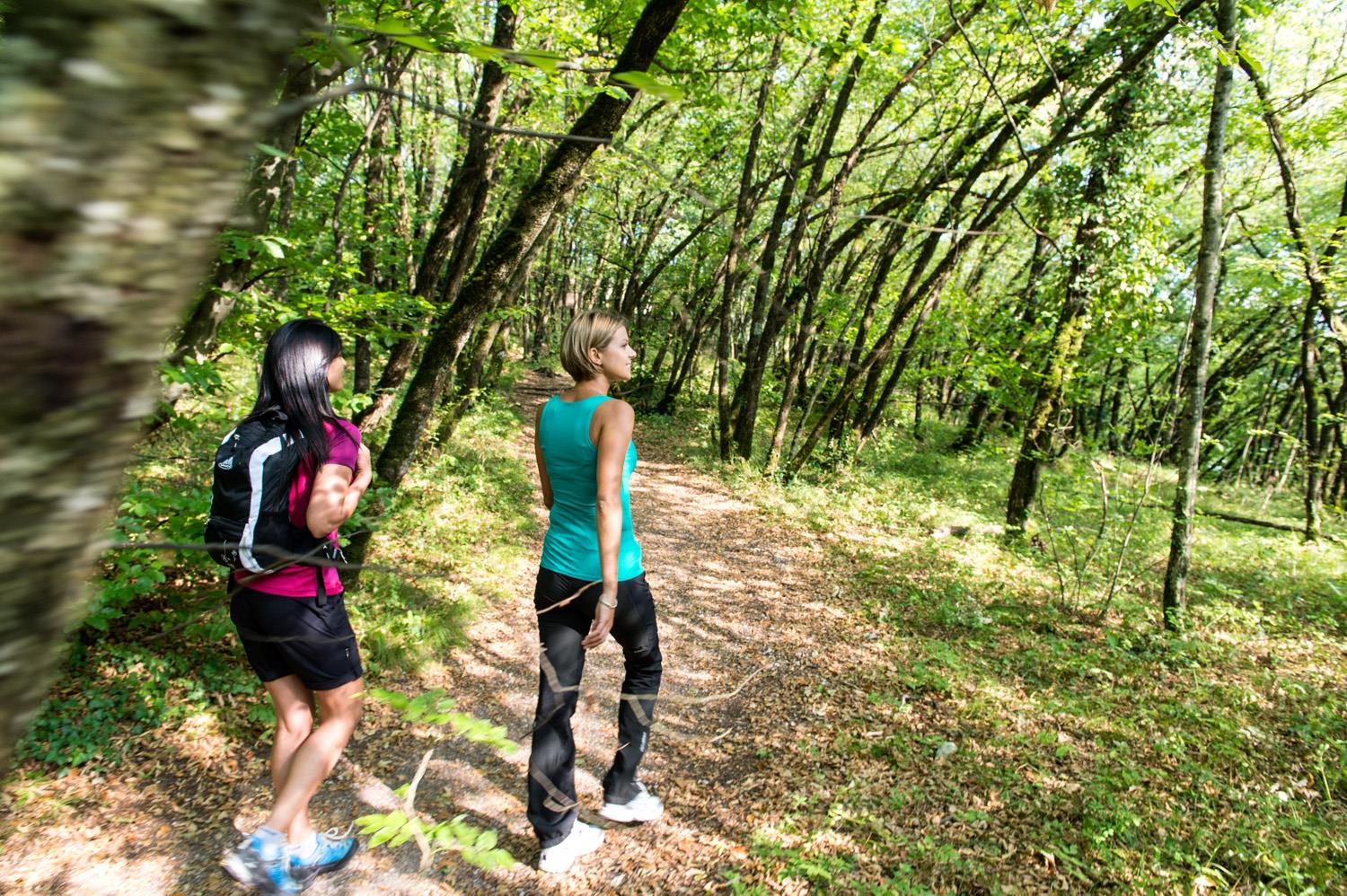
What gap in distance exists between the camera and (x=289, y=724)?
2688mm

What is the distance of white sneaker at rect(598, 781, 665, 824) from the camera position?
134 inches

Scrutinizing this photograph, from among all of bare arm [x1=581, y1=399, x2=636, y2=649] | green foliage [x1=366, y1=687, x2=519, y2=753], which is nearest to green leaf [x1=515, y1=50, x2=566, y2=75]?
green foliage [x1=366, y1=687, x2=519, y2=753]

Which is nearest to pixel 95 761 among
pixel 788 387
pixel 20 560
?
pixel 20 560

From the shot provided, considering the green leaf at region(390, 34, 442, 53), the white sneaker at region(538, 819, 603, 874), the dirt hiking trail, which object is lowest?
the dirt hiking trail

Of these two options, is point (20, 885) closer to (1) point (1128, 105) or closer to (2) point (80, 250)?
(2) point (80, 250)

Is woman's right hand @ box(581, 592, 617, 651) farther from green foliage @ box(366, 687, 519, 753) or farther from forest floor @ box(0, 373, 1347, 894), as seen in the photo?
green foliage @ box(366, 687, 519, 753)

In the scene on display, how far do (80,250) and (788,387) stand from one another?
11996mm

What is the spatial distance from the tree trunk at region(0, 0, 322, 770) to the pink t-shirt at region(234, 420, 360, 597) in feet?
6.05

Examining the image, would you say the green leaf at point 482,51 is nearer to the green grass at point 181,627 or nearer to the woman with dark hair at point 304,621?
the green grass at point 181,627

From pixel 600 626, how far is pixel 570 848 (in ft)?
3.71

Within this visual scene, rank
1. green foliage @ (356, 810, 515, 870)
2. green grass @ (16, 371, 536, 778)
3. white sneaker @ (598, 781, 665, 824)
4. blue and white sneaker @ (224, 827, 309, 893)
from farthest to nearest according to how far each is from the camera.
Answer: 1. white sneaker @ (598, 781, 665, 824)
2. green grass @ (16, 371, 536, 778)
3. blue and white sneaker @ (224, 827, 309, 893)
4. green foliage @ (356, 810, 515, 870)

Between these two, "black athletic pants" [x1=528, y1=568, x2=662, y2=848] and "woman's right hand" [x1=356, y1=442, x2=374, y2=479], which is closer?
"woman's right hand" [x1=356, y1=442, x2=374, y2=479]

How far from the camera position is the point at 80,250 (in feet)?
1.85

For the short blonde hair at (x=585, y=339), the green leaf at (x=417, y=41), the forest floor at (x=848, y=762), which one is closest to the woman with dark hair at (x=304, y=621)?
the forest floor at (x=848, y=762)
